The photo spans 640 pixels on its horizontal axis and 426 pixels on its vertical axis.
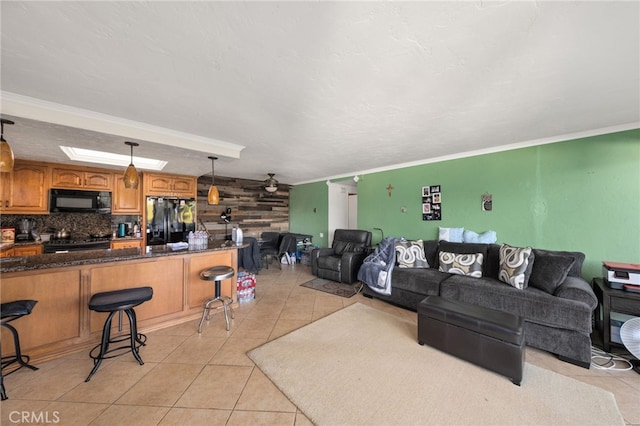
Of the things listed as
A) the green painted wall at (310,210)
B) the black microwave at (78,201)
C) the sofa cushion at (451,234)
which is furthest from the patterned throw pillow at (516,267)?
the black microwave at (78,201)

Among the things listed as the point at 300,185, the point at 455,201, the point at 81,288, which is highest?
the point at 300,185

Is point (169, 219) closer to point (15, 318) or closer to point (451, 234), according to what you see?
point (15, 318)

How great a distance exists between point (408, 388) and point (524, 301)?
1626 mm

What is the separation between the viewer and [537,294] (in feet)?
7.40

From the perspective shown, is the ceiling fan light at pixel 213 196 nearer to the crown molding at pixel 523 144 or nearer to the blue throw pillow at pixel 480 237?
the crown molding at pixel 523 144

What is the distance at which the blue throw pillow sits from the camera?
128 inches

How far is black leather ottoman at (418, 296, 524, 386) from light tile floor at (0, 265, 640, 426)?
1.90 ft

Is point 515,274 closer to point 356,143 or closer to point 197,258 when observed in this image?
point 356,143

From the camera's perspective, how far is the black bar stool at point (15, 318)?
1580 millimetres

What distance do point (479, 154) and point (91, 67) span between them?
4483 mm

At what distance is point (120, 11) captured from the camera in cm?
108

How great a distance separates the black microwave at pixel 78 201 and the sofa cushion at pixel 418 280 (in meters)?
5.14

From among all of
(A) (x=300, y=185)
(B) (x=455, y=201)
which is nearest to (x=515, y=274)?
(B) (x=455, y=201)

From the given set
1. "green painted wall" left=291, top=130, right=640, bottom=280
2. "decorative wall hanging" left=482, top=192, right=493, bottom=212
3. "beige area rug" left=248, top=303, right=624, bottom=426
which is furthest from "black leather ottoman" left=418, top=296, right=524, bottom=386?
"decorative wall hanging" left=482, top=192, right=493, bottom=212
